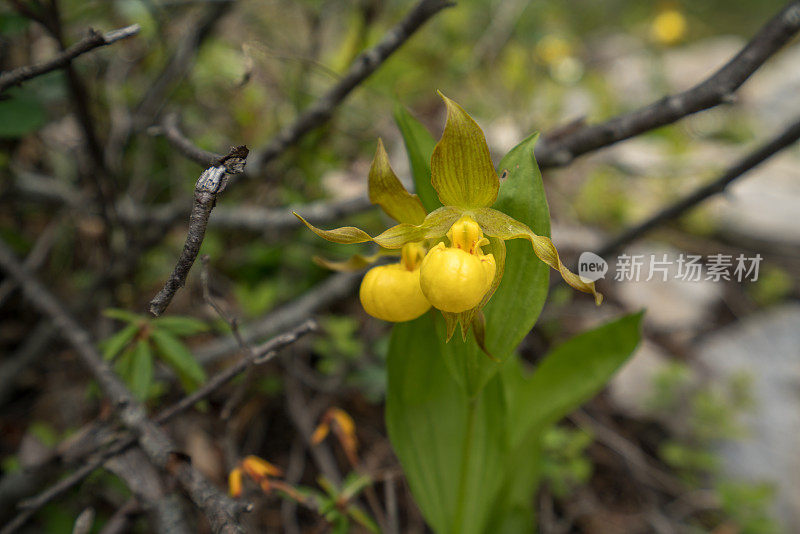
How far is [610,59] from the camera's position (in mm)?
4145

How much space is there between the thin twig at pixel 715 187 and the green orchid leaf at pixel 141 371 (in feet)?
3.39

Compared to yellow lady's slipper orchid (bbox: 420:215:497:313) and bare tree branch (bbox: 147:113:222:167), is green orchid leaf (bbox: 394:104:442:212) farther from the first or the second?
bare tree branch (bbox: 147:113:222:167)

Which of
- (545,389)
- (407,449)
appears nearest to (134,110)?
(407,449)

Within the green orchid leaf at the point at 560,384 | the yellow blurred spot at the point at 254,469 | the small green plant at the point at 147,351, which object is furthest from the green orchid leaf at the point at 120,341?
the green orchid leaf at the point at 560,384

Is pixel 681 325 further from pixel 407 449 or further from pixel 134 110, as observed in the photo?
pixel 134 110

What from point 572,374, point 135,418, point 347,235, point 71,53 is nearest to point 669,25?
point 572,374

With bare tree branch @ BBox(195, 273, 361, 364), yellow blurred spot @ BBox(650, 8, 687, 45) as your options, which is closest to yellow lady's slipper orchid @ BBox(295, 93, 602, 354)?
bare tree branch @ BBox(195, 273, 361, 364)

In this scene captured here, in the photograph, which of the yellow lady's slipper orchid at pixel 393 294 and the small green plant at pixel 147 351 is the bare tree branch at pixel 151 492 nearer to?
the small green plant at pixel 147 351

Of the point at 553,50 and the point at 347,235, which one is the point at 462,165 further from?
the point at 553,50

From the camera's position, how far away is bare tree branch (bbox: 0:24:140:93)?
2.15 ft

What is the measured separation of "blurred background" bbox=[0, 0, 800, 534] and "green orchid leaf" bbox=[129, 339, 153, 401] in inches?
1.8

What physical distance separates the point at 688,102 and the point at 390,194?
532mm

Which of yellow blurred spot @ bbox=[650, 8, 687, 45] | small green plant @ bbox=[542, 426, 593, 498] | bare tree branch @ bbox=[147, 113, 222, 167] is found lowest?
small green plant @ bbox=[542, 426, 593, 498]

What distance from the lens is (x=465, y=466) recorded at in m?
0.82
